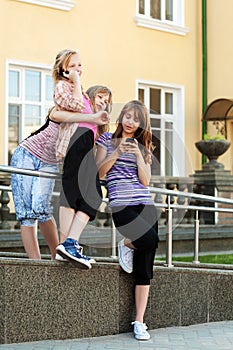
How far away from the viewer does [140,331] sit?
6758 mm

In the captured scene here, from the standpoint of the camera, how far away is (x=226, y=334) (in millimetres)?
7270

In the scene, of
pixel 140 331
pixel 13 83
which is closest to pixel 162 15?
pixel 13 83

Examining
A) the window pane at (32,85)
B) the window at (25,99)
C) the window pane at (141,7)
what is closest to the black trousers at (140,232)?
the window at (25,99)

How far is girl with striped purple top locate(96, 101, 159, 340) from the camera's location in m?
6.63

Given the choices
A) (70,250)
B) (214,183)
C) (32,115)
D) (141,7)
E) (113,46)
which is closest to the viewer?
(70,250)

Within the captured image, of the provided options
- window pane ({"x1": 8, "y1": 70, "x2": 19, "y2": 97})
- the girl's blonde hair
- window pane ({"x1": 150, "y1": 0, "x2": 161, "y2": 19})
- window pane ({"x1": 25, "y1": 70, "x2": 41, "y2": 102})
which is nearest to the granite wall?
the girl's blonde hair

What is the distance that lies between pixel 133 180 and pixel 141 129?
448 millimetres

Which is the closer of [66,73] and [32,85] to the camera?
[66,73]

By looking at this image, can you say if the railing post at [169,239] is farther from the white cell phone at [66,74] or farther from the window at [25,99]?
the window at [25,99]

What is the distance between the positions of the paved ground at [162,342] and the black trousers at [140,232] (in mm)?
521

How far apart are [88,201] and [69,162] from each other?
37 centimetres

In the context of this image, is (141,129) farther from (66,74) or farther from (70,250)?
→ (70,250)

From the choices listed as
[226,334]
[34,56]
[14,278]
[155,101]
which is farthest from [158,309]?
[155,101]

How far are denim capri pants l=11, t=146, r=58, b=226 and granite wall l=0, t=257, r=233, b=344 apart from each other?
1.46 feet
